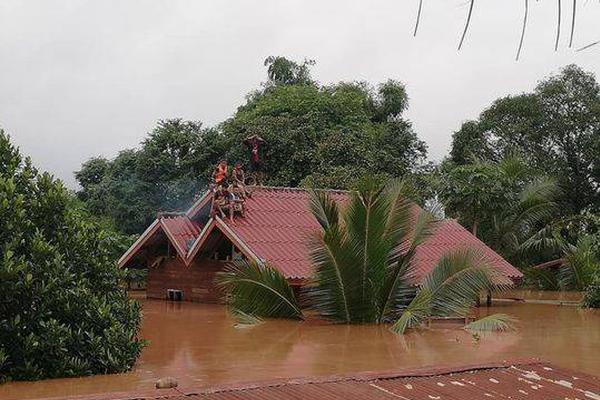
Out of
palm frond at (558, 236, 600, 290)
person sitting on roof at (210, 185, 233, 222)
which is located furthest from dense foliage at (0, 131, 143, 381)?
palm frond at (558, 236, 600, 290)

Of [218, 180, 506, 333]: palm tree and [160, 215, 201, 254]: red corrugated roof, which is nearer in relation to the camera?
[218, 180, 506, 333]: palm tree

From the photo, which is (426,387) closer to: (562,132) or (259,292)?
(259,292)

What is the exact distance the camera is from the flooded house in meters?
16.0

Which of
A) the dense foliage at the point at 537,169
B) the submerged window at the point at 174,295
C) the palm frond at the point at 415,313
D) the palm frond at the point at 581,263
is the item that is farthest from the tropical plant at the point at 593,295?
the submerged window at the point at 174,295

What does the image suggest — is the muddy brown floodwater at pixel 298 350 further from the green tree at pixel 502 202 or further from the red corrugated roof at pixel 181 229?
the green tree at pixel 502 202

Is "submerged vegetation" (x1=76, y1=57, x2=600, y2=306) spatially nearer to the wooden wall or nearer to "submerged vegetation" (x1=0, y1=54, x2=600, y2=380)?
"submerged vegetation" (x1=0, y1=54, x2=600, y2=380)

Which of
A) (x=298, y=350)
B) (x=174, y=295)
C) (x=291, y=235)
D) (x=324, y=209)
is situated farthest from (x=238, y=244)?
(x=298, y=350)

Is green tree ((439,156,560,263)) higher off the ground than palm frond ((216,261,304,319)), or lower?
higher

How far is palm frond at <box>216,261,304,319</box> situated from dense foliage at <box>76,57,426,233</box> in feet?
39.8

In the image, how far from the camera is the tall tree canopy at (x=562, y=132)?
28.5 m

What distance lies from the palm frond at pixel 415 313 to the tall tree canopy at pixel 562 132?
1756 centimetres

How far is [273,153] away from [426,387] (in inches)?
883

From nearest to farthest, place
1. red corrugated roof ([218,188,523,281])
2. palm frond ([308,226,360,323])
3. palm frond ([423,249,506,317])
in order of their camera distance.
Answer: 1. palm frond ([308,226,360,323])
2. palm frond ([423,249,506,317])
3. red corrugated roof ([218,188,523,281])

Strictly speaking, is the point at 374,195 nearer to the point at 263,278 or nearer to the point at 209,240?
the point at 263,278
